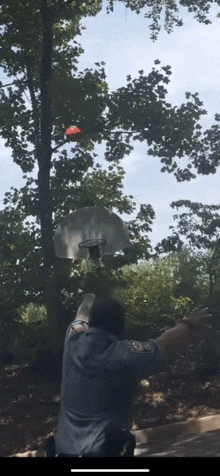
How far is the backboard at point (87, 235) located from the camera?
27.7 ft

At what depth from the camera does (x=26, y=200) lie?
541 inches

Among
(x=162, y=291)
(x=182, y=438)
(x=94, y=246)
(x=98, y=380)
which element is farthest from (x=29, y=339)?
(x=98, y=380)

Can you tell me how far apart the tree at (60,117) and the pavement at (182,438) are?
4000 mm

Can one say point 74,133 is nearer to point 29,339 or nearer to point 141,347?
point 29,339

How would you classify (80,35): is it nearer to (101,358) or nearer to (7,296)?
(7,296)

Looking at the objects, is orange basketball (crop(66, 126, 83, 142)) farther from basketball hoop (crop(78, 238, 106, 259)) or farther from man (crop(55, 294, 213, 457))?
man (crop(55, 294, 213, 457))

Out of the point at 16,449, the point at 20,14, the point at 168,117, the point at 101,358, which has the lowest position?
the point at 16,449

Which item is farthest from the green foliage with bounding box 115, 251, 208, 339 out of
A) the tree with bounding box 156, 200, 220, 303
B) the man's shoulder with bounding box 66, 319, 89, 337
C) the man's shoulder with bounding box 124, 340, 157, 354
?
the man's shoulder with bounding box 124, 340, 157, 354

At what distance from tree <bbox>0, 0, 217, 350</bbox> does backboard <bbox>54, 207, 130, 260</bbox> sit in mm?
3532

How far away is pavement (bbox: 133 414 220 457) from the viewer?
8.31 meters

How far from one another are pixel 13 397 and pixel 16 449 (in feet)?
8.00

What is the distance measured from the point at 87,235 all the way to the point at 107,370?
545 centimetres

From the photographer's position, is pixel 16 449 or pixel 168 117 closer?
pixel 16 449
